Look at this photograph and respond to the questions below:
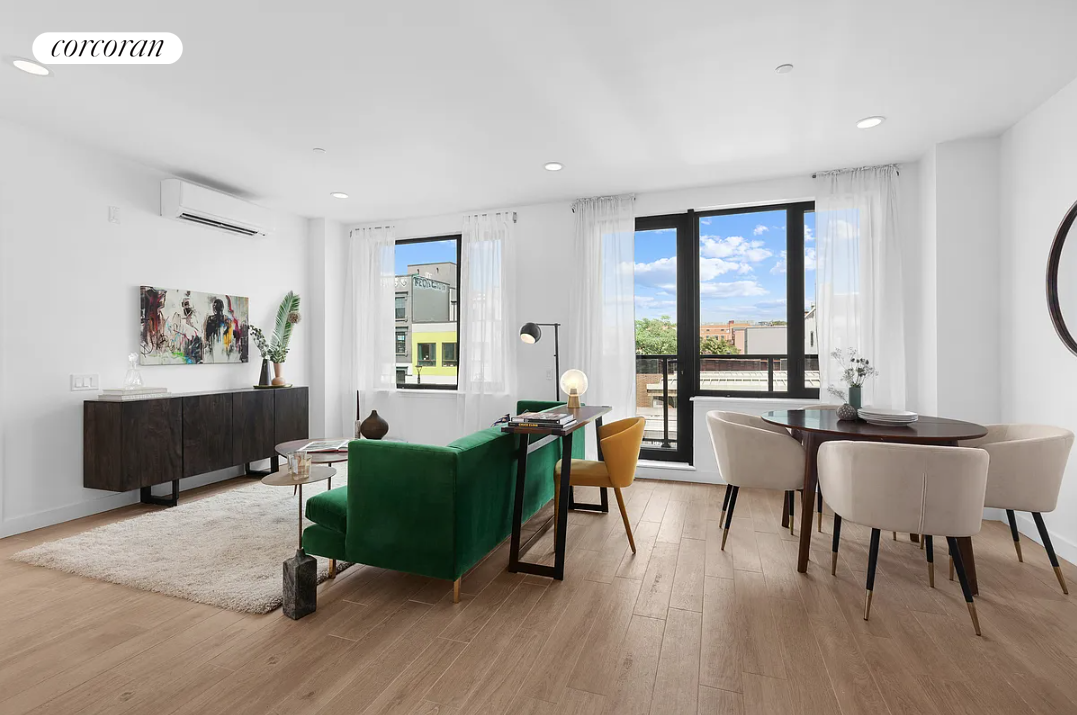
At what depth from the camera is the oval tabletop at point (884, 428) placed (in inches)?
102

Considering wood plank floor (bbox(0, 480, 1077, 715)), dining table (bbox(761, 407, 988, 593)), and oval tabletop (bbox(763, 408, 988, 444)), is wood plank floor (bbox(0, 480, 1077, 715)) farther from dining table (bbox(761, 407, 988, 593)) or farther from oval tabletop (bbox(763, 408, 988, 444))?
oval tabletop (bbox(763, 408, 988, 444))

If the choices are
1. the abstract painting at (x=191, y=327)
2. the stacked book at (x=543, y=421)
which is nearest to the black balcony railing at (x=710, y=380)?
the stacked book at (x=543, y=421)

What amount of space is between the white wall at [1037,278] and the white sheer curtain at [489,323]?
385 centimetres

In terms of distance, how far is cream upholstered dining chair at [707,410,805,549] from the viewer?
3.01 m

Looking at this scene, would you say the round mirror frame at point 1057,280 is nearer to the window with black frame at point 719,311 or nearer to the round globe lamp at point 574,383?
the window with black frame at point 719,311

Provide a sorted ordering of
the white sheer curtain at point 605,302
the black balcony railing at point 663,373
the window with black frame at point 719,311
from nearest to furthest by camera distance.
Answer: the window with black frame at point 719,311 < the white sheer curtain at point 605,302 < the black balcony railing at point 663,373

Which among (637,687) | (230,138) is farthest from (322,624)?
(230,138)

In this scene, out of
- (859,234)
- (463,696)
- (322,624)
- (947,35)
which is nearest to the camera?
(463,696)

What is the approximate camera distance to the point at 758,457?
3059mm

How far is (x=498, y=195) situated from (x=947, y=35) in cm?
342

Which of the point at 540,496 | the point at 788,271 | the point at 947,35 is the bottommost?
the point at 540,496

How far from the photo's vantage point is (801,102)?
3154 mm

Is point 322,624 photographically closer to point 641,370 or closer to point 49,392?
point 49,392

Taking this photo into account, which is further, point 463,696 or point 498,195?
point 498,195
